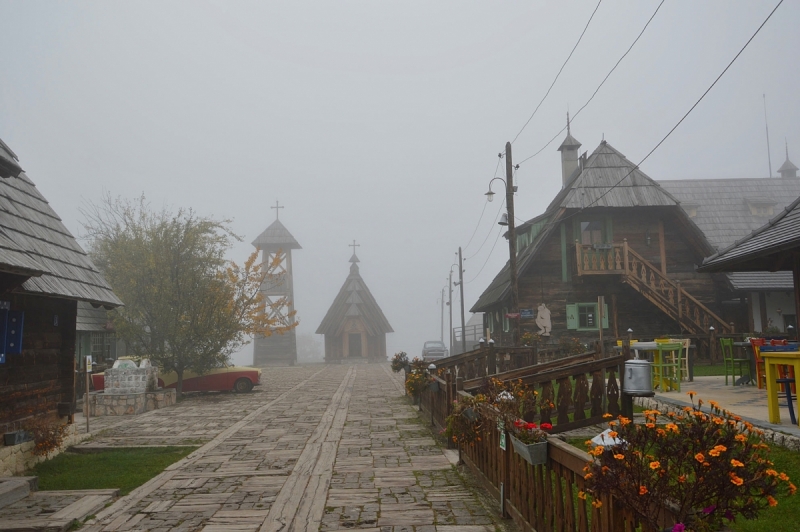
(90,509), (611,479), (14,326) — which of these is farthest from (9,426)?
(611,479)

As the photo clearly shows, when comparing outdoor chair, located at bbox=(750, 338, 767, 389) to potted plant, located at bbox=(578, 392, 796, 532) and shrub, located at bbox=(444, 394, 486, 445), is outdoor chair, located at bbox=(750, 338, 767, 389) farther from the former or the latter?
potted plant, located at bbox=(578, 392, 796, 532)

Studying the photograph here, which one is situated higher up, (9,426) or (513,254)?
(513,254)

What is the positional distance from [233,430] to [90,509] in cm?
588

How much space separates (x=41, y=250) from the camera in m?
10.1

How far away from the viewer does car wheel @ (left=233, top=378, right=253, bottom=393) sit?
22.3m

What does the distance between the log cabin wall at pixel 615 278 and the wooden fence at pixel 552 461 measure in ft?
46.4

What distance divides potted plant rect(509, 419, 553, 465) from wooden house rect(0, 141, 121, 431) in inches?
226

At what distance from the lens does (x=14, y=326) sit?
9289mm

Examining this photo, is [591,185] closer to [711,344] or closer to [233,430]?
[711,344]

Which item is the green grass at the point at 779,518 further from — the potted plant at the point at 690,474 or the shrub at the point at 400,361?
the shrub at the point at 400,361

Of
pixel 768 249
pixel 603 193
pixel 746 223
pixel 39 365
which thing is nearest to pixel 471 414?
pixel 768 249

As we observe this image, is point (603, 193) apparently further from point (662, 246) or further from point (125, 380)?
point (125, 380)

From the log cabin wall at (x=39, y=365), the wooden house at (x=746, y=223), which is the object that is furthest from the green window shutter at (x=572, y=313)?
the log cabin wall at (x=39, y=365)

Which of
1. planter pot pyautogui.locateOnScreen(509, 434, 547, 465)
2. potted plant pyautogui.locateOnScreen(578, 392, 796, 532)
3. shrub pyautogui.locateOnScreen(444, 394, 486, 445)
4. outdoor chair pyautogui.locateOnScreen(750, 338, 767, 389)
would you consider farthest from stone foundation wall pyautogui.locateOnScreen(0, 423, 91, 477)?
outdoor chair pyautogui.locateOnScreen(750, 338, 767, 389)
